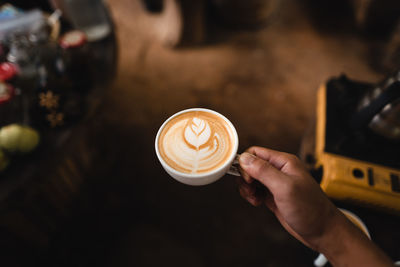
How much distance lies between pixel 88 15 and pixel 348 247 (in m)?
2.16

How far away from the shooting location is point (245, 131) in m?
2.55

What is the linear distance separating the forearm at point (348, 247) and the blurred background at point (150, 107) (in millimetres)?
332

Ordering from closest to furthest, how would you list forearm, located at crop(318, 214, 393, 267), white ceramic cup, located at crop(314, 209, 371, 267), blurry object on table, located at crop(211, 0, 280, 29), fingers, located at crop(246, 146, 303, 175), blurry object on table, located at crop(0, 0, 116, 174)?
1. forearm, located at crop(318, 214, 393, 267)
2. fingers, located at crop(246, 146, 303, 175)
3. white ceramic cup, located at crop(314, 209, 371, 267)
4. blurry object on table, located at crop(0, 0, 116, 174)
5. blurry object on table, located at crop(211, 0, 280, 29)

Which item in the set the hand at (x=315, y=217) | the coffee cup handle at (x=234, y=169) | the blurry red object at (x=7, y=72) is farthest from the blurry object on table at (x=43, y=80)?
the hand at (x=315, y=217)

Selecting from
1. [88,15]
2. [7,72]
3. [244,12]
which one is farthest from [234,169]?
[244,12]

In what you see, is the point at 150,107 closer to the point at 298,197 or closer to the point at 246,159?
the point at 246,159

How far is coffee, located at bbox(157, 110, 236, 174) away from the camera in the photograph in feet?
3.02

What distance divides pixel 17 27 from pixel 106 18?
0.57 m

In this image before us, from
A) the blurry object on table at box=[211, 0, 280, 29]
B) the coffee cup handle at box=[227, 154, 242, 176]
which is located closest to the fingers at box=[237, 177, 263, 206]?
the coffee cup handle at box=[227, 154, 242, 176]

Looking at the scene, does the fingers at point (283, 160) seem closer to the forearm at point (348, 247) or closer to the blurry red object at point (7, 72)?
the forearm at point (348, 247)

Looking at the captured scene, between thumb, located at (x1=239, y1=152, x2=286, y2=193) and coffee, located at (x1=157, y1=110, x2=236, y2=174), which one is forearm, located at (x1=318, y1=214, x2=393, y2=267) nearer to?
thumb, located at (x1=239, y1=152, x2=286, y2=193)

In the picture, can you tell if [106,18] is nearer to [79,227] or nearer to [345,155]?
[79,227]

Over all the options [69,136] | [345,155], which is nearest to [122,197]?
[69,136]

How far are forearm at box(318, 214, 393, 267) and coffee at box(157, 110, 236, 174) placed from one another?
439 millimetres
